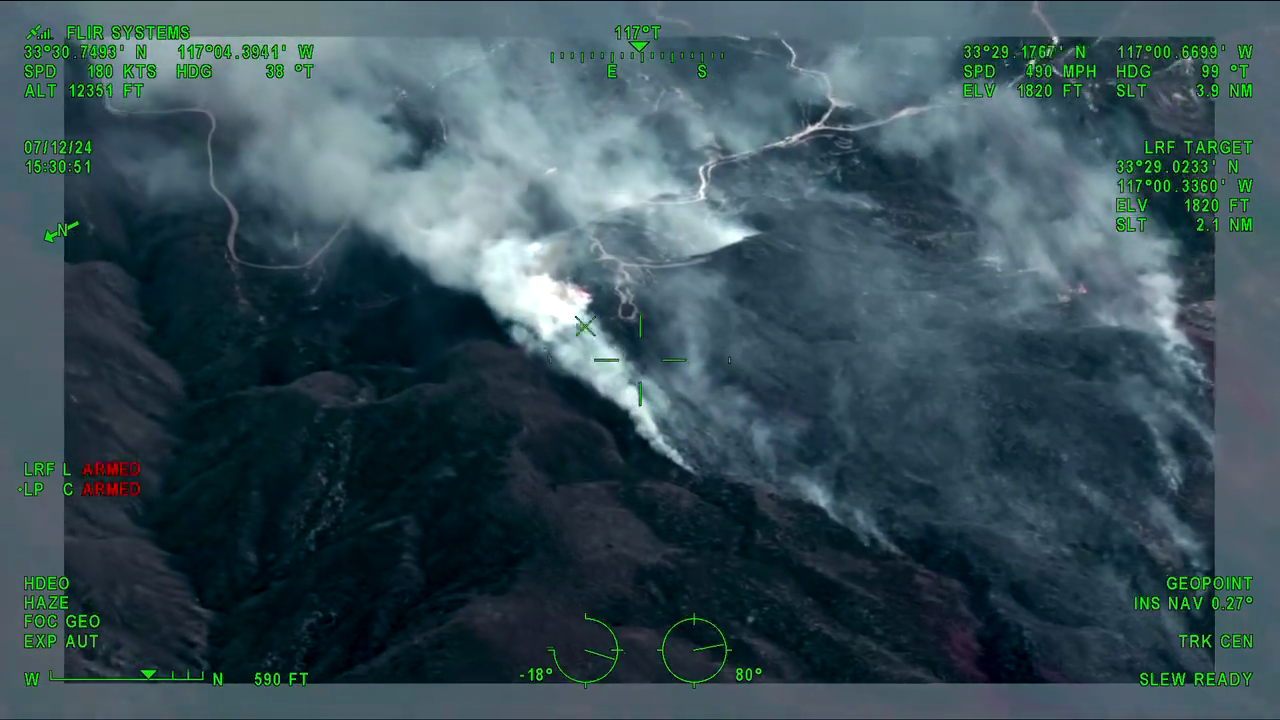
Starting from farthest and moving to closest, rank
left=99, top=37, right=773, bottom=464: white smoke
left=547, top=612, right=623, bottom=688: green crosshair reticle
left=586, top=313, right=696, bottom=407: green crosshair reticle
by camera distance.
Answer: left=99, top=37, right=773, bottom=464: white smoke < left=586, top=313, right=696, bottom=407: green crosshair reticle < left=547, top=612, right=623, bottom=688: green crosshair reticle

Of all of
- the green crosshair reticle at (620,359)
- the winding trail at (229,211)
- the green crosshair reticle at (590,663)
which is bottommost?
the green crosshair reticle at (590,663)

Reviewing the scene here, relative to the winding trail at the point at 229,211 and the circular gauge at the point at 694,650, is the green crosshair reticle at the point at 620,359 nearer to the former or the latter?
the circular gauge at the point at 694,650

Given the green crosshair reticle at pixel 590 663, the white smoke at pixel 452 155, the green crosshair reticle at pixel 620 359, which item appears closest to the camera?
the green crosshair reticle at pixel 590 663

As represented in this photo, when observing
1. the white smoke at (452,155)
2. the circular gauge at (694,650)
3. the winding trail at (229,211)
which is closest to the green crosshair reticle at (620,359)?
the white smoke at (452,155)

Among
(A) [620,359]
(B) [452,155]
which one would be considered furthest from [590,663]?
(B) [452,155]

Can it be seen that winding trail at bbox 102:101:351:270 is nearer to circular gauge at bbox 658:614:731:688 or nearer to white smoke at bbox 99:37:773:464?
white smoke at bbox 99:37:773:464

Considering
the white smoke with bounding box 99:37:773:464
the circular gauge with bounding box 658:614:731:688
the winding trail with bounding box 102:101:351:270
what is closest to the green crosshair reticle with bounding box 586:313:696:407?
the white smoke with bounding box 99:37:773:464

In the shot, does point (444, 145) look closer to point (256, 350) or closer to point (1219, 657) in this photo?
point (256, 350)
